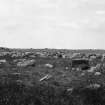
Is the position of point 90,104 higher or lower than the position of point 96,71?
lower

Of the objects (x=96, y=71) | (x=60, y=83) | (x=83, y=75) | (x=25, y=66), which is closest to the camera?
(x=60, y=83)

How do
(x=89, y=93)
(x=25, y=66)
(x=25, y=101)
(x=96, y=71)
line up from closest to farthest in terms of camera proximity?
(x=25, y=101)
(x=89, y=93)
(x=96, y=71)
(x=25, y=66)

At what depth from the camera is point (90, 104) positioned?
11734 millimetres

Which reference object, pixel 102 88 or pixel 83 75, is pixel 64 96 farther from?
pixel 83 75

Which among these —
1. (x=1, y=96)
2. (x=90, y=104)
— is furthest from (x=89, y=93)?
(x=1, y=96)

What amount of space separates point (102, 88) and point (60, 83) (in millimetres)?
2359

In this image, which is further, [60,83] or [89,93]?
[60,83]

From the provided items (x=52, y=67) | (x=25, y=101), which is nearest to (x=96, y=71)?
(x=52, y=67)

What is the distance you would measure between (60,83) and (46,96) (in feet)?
6.85

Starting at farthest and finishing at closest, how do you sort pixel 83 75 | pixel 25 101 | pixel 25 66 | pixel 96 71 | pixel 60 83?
pixel 25 66
pixel 96 71
pixel 83 75
pixel 60 83
pixel 25 101

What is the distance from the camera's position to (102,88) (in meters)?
12.9

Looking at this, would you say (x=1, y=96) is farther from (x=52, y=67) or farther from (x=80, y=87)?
(x=52, y=67)

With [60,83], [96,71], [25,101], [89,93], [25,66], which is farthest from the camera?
[25,66]

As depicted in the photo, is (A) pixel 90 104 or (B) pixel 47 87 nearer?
(A) pixel 90 104
